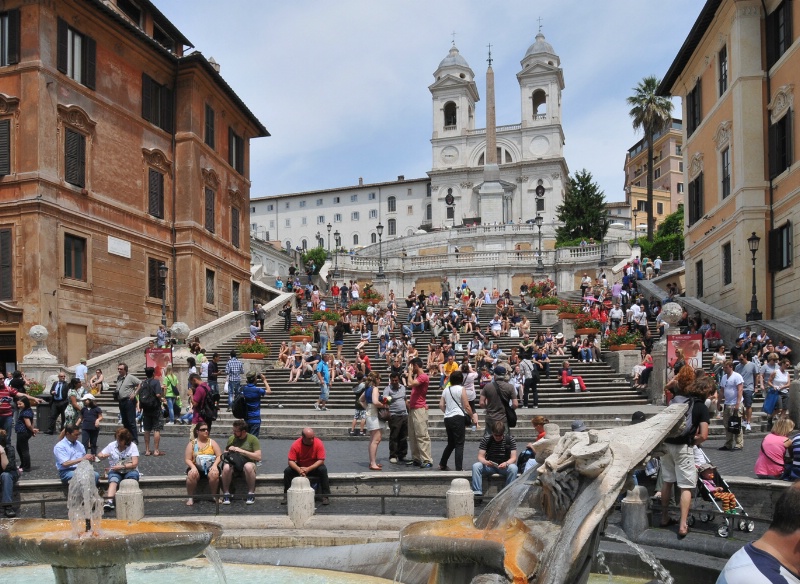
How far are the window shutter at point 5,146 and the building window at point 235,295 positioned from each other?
1265cm

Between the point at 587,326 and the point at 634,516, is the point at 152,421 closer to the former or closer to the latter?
the point at 634,516

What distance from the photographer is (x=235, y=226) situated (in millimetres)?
38312

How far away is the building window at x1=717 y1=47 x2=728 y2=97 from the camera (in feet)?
91.0

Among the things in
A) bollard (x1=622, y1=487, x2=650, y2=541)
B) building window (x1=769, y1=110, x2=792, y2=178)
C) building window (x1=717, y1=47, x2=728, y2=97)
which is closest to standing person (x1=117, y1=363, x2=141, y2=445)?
bollard (x1=622, y1=487, x2=650, y2=541)

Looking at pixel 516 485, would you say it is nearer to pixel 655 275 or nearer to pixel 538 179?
pixel 655 275

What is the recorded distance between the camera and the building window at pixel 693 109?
1229 inches

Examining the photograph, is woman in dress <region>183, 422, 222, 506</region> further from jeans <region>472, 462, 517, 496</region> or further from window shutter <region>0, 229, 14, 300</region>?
window shutter <region>0, 229, 14, 300</region>

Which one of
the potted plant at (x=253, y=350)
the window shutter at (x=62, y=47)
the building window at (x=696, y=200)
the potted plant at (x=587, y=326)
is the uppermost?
the window shutter at (x=62, y=47)

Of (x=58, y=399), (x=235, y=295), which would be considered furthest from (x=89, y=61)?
(x=58, y=399)

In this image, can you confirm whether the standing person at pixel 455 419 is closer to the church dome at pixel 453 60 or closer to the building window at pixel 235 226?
the building window at pixel 235 226

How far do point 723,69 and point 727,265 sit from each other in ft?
21.6

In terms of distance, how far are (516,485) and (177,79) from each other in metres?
30.3

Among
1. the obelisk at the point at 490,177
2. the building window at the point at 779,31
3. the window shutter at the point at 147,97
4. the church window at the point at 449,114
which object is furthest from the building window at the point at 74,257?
the church window at the point at 449,114

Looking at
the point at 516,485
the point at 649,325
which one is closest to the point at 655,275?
the point at 649,325
